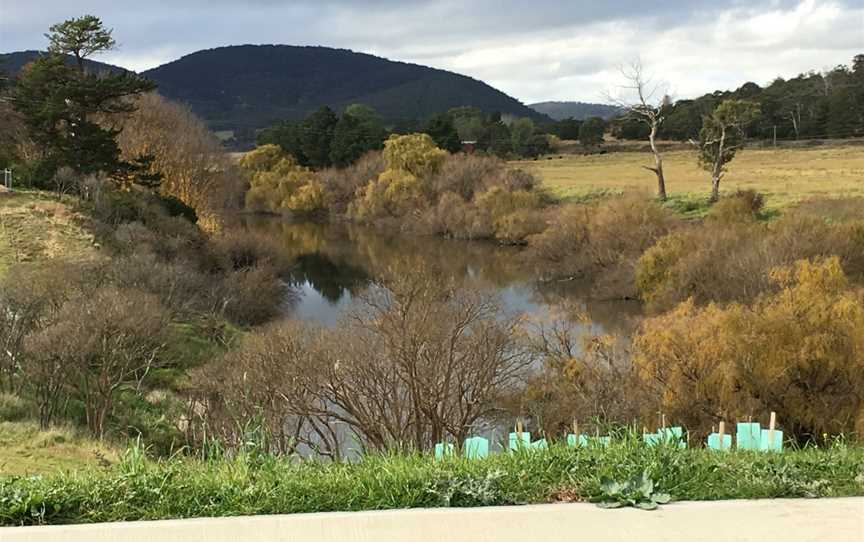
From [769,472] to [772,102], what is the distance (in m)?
101

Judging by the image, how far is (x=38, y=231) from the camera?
1266 inches

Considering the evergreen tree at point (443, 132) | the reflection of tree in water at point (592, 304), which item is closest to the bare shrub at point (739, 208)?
the reflection of tree in water at point (592, 304)

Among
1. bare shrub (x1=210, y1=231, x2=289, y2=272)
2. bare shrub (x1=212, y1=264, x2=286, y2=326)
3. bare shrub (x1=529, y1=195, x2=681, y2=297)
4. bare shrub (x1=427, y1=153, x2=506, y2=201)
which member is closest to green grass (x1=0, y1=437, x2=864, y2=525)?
bare shrub (x1=212, y1=264, x2=286, y2=326)

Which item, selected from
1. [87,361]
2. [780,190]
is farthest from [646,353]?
[780,190]

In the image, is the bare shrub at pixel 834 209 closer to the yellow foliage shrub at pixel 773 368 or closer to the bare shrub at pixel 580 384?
the bare shrub at pixel 580 384

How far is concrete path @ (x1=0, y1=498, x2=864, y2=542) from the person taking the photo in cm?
358

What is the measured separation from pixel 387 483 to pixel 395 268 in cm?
2965

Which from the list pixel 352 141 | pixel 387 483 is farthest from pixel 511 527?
pixel 352 141

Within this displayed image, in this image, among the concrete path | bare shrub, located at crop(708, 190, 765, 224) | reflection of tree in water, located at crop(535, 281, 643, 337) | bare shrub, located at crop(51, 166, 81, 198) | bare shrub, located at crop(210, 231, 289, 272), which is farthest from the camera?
bare shrub, located at crop(708, 190, 765, 224)

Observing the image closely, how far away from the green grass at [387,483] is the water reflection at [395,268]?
24585mm

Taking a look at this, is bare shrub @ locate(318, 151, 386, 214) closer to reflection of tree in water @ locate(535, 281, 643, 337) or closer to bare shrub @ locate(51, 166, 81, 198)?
reflection of tree in water @ locate(535, 281, 643, 337)

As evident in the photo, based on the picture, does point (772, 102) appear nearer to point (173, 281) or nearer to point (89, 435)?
point (173, 281)

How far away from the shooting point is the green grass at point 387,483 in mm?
3926

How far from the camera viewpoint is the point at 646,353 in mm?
20109
